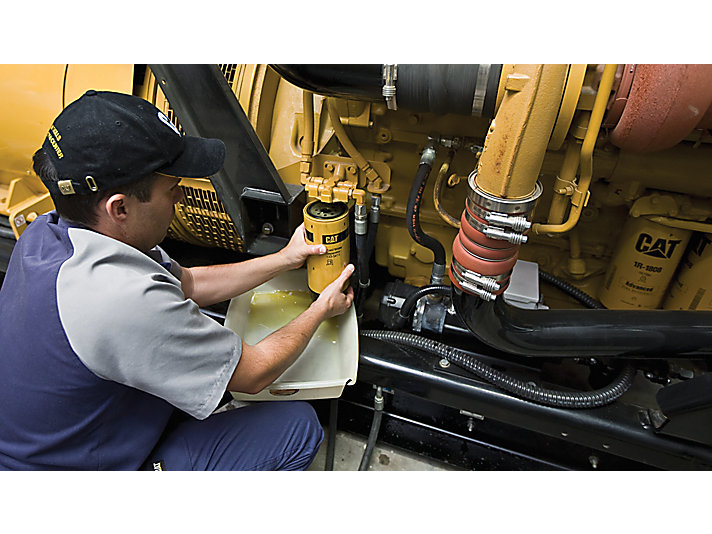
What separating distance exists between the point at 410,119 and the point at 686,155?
0.81 m

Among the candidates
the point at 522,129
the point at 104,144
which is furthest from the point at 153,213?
the point at 522,129

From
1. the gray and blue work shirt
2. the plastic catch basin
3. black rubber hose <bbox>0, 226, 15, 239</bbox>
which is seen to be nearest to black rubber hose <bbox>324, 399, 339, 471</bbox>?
the plastic catch basin

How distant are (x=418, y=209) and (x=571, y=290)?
71 cm

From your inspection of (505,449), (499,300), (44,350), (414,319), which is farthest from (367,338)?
(44,350)

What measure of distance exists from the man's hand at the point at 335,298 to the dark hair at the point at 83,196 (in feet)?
1.98

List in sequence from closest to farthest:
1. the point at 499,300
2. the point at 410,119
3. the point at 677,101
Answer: the point at 677,101 → the point at 499,300 → the point at 410,119

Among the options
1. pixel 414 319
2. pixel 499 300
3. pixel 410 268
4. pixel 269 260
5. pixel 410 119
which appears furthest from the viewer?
pixel 410 268

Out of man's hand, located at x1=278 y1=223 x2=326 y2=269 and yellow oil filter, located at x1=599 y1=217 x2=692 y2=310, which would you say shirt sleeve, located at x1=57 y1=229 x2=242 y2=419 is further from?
yellow oil filter, located at x1=599 y1=217 x2=692 y2=310

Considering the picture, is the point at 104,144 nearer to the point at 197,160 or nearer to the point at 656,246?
the point at 197,160

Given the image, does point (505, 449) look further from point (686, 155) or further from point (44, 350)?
point (44, 350)

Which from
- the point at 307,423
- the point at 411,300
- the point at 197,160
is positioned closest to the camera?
the point at 197,160

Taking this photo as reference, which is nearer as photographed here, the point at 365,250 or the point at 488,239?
the point at 488,239

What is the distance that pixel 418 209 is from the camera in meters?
1.42

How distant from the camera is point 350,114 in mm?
1495
